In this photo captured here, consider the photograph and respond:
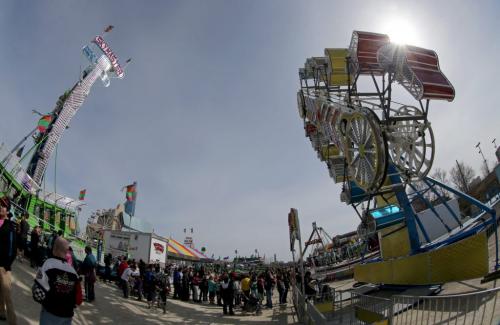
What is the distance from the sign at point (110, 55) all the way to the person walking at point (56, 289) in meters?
31.6

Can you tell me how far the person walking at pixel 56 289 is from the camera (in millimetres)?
3479

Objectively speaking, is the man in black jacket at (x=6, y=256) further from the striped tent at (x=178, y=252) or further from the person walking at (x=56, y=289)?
the striped tent at (x=178, y=252)

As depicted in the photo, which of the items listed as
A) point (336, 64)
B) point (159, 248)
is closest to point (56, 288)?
point (336, 64)

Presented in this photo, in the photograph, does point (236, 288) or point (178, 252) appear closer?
point (236, 288)

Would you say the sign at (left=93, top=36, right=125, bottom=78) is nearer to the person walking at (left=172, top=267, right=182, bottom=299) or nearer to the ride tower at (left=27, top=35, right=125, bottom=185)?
the ride tower at (left=27, top=35, right=125, bottom=185)

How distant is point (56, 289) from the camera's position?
3.53m

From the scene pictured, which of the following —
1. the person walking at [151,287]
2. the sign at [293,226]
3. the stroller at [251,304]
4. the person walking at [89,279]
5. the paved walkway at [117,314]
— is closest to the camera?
the paved walkway at [117,314]

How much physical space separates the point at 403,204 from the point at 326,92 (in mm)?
5847

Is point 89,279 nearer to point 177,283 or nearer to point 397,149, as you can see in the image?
point 177,283

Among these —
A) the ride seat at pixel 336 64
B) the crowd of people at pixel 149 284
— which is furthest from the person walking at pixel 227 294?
the ride seat at pixel 336 64

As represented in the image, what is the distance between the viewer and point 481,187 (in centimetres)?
4559

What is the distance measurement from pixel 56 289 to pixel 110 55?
3234 cm

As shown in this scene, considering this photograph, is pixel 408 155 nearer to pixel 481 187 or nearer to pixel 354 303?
pixel 354 303

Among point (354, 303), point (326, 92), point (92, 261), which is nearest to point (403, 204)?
point (354, 303)
